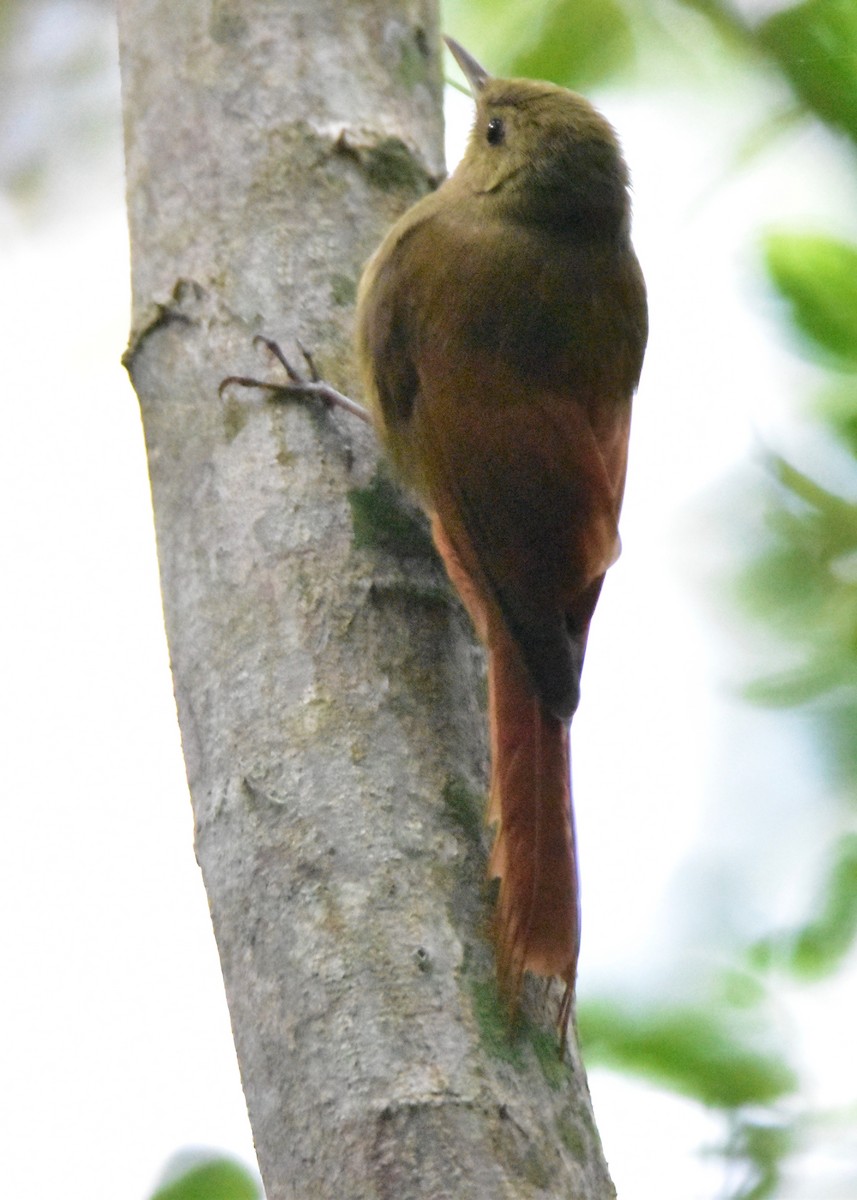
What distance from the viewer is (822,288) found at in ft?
7.38

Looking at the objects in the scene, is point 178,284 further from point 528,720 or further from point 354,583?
point 528,720

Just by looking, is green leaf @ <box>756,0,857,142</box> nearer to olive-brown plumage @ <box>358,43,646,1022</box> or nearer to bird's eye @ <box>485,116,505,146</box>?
olive-brown plumage @ <box>358,43,646,1022</box>

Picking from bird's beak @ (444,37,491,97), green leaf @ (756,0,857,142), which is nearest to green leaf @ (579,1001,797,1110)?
green leaf @ (756,0,857,142)

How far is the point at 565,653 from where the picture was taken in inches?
84.7

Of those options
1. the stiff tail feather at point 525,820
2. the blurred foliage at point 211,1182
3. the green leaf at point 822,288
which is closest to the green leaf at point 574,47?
the green leaf at point 822,288

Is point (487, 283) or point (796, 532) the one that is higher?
point (487, 283)

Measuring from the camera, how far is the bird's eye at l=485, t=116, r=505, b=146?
9.75ft

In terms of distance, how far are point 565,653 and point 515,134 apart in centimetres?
122

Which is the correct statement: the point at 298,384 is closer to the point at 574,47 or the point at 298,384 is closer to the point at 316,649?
the point at 316,649

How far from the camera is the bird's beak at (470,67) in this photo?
3.17 meters

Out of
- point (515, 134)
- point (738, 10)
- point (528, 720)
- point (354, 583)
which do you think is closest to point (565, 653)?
point (528, 720)

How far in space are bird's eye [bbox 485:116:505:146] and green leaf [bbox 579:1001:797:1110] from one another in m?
1.58

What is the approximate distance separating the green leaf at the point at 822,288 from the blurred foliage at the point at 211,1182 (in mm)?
1446

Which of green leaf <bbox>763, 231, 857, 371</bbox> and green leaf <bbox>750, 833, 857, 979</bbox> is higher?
green leaf <bbox>763, 231, 857, 371</bbox>
